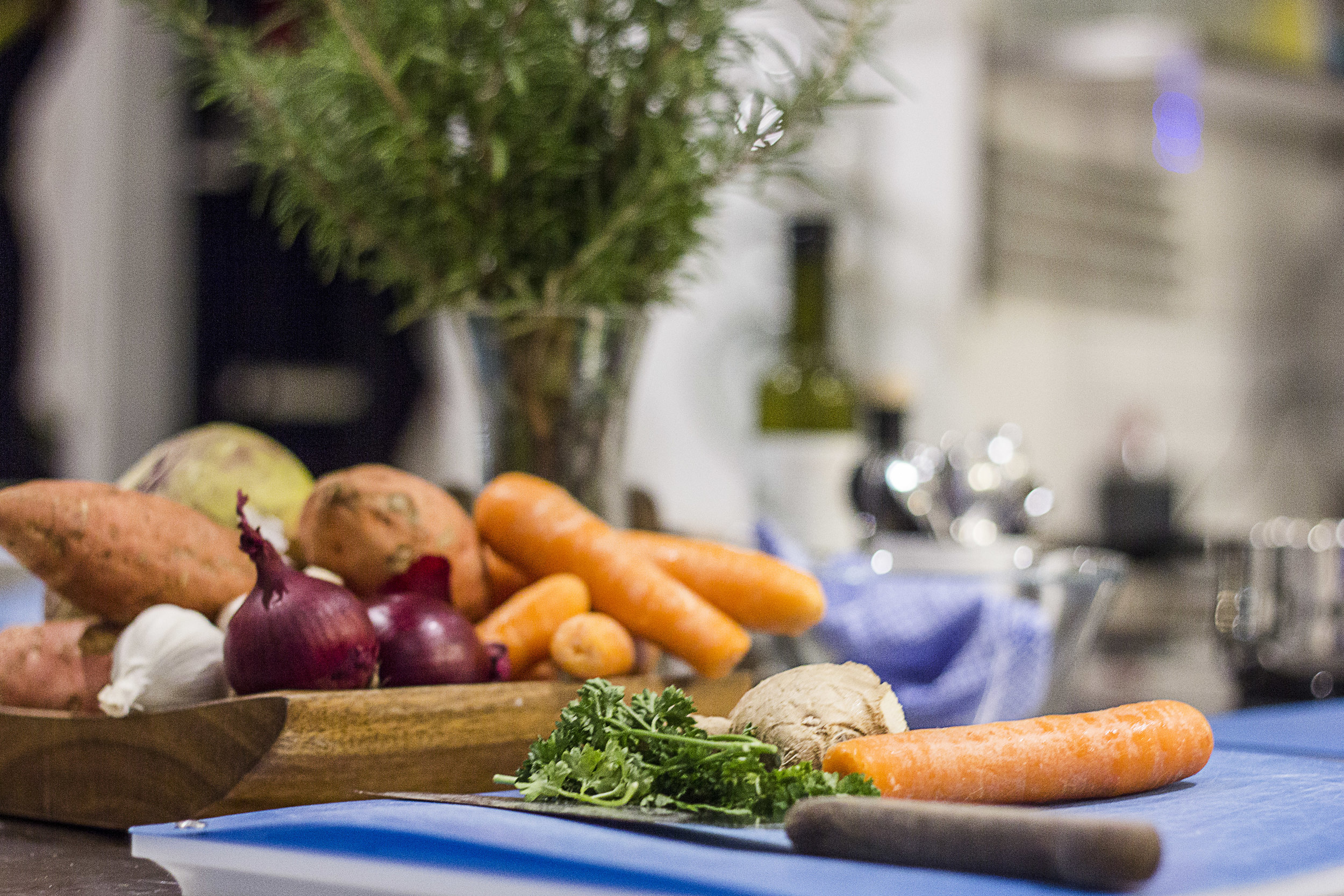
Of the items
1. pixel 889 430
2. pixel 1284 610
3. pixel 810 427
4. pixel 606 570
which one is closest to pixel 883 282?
pixel 810 427

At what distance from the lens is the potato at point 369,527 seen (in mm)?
709

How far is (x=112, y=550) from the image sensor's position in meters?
0.66

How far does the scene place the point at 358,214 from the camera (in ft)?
3.08

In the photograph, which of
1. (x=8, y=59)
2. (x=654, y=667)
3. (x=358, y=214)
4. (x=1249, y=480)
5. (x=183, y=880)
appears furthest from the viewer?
(x=1249, y=480)

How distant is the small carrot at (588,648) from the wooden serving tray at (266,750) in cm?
2

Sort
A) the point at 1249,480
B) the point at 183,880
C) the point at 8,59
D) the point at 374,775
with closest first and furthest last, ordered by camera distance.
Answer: the point at 183,880
the point at 374,775
the point at 8,59
the point at 1249,480

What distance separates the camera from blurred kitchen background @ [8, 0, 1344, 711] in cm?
288

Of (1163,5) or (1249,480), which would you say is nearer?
(1163,5)

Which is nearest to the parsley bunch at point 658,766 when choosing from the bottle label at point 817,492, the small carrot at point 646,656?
the small carrot at point 646,656

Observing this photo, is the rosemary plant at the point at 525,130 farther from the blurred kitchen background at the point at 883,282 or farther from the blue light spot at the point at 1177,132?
the blue light spot at the point at 1177,132

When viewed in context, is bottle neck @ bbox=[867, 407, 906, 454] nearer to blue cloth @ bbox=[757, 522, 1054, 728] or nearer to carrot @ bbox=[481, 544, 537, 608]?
blue cloth @ bbox=[757, 522, 1054, 728]

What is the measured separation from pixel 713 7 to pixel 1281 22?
2.79 m

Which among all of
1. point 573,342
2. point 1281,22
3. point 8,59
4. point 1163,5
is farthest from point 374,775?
point 1281,22

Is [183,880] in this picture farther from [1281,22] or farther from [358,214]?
[1281,22]
